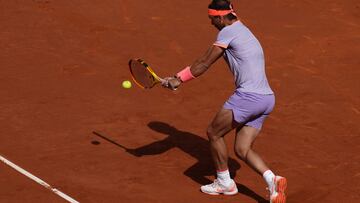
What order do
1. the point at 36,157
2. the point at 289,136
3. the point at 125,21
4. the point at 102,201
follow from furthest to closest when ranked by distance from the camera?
1. the point at 125,21
2. the point at 289,136
3. the point at 36,157
4. the point at 102,201

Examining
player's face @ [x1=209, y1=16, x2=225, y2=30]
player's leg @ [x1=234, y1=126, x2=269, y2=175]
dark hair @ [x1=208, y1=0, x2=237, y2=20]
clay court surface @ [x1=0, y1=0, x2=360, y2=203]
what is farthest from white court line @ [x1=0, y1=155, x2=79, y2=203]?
dark hair @ [x1=208, y1=0, x2=237, y2=20]

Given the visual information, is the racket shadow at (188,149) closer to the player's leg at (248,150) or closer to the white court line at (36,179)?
the player's leg at (248,150)

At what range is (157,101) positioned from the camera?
1247 cm

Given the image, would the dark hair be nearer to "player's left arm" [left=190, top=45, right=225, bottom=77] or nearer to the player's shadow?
"player's left arm" [left=190, top=45, right=225, bottom=77]

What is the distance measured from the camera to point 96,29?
1531 cm

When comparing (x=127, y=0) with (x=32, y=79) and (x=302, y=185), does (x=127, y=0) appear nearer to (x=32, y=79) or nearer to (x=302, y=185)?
(x=32, y=79)

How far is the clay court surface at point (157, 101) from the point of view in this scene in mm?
10031

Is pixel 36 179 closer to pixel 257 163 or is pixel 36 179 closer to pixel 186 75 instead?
pixel 186 75

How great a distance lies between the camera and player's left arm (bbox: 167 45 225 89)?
912cm

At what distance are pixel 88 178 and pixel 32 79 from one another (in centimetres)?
353

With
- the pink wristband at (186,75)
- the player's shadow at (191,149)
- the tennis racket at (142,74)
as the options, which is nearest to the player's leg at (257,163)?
the player's shadow at (191,149)

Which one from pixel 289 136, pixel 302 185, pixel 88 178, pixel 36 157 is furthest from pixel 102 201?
pixel 289 136

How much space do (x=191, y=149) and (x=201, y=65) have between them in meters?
2.14

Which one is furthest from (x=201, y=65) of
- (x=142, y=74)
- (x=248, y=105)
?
(x=142, y=74)
